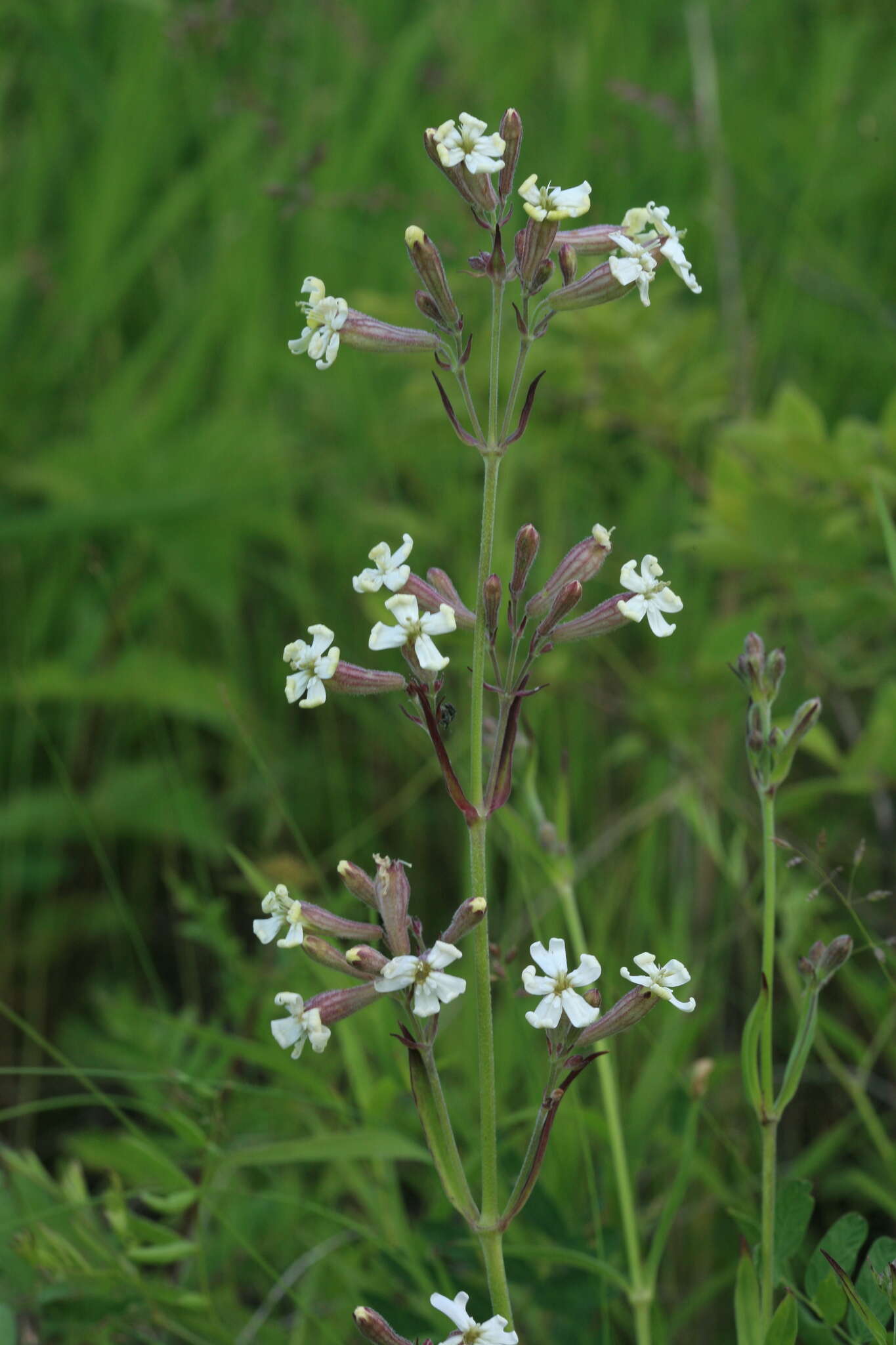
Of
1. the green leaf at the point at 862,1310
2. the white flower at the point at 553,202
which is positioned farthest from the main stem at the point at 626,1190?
the white flower at the point at 553,202

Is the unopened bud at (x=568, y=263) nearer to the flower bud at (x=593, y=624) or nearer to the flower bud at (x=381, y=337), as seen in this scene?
the flower bud at (x=381, y=337)

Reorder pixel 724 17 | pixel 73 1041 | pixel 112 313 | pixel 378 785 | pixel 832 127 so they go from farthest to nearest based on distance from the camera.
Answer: pixel 724 17 < pixel 112 313 < pixel 832 127 < pixel 378 785 < pixel 73 1041

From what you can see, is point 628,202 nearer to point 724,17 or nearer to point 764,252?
point 764,252

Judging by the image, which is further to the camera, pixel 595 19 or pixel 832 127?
pixel 595 19

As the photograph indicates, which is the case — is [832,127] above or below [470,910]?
above

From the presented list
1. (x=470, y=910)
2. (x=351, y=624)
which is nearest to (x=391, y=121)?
(x=351, y=624)

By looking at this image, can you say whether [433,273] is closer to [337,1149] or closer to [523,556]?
[523,556]
